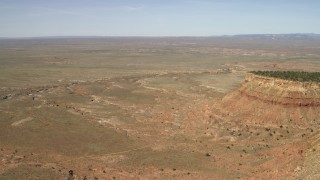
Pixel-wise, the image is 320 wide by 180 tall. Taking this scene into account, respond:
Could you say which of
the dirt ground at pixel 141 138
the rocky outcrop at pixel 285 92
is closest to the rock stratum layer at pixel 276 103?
the rocky outcrop at pixel 285 92

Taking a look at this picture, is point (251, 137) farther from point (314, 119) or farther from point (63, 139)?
point (63, 139)

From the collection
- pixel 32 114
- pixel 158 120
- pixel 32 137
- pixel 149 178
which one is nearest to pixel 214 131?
pixel 158 120

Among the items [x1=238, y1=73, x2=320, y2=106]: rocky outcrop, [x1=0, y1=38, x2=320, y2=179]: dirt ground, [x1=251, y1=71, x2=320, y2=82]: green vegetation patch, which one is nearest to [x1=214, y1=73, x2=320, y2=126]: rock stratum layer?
[x1=238, y1=73, x2=320, y2=106]: rocky outcrop

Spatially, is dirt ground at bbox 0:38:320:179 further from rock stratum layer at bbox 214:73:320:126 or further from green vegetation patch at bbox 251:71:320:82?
green vegetation patch at bbox 251:71:320:82

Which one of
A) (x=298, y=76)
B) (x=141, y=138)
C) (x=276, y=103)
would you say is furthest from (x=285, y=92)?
(x=141, y=138)

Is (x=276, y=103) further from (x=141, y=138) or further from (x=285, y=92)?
(x=141, y=138)

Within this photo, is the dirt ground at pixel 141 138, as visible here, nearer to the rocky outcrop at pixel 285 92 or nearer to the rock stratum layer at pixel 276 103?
the rock stratum layer at pixel 276 103

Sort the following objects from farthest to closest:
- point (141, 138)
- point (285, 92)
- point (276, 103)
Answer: point (276, 103) < point (285, 92) < point (141, 138)

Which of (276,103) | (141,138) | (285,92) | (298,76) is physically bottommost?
(141,138)
